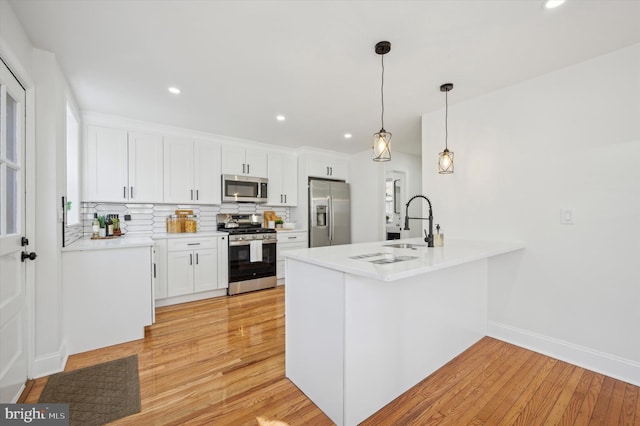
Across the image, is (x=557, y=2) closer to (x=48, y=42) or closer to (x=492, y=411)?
(x=492, y=411)

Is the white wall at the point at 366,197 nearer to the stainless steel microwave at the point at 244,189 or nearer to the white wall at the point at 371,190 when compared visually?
the white wall at the point at 371,190

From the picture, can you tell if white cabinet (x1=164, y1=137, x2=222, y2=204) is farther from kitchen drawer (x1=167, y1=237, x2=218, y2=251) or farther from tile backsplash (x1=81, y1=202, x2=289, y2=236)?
kitchen drawer (x1=167, y1=237, x2=218, y2=251)

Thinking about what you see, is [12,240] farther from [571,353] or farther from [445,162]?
[571,353]

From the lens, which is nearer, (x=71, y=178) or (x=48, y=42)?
(x=48, y=42)

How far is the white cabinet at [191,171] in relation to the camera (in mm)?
3756

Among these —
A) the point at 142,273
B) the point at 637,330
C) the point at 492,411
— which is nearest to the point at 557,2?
the point at 637,330

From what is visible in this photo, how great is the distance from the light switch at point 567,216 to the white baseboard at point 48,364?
4.07m

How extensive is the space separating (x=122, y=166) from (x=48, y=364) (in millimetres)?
2325

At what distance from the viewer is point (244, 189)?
4.32 meters

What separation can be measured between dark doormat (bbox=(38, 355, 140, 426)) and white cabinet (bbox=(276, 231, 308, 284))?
7.94 ft

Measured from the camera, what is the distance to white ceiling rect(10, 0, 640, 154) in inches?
63.2

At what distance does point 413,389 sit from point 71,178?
13.1ft

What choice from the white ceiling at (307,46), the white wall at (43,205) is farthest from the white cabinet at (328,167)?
the white wall at (43,205)

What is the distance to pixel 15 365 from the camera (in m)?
1.66
